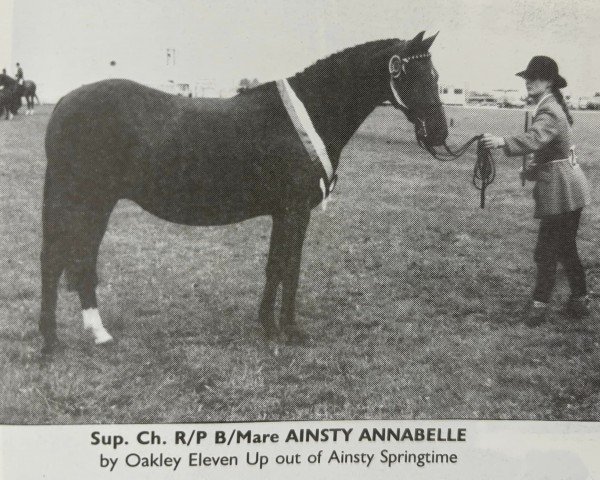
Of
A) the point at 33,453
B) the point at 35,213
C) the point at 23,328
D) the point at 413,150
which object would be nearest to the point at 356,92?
the point at 413,150

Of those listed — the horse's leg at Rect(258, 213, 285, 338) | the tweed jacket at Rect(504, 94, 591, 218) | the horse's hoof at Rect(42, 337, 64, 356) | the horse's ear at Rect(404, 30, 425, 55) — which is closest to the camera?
the horse's hoof at Rect(42, 337, 64, 356)

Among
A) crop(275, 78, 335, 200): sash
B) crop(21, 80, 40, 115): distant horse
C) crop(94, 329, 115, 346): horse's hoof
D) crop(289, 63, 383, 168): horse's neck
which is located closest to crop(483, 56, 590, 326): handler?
crop(289, 63, 383, 168): horse's neck

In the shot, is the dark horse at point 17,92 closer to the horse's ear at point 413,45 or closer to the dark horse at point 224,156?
the dark horse at point 224,156

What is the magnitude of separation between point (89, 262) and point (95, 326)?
0.28 m

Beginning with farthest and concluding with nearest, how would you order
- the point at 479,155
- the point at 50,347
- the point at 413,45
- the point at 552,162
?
the point at 552,162 → the point at 479,155 → the point at 413,45 → the point at 50,347

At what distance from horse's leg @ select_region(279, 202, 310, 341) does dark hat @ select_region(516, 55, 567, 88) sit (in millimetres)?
1274

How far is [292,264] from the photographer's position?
277 cm

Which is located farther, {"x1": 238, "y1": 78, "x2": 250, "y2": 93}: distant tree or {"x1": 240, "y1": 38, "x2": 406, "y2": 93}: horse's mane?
{"x1": 238, "y1": 78, "x2": 250, "y2": 93}: distant tree

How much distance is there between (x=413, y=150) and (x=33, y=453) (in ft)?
7.30

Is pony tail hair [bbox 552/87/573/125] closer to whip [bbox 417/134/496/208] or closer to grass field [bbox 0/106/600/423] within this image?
grass field [bbox 0/106/600/423]

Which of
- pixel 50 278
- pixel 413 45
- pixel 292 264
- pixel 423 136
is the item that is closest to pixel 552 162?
pixel 423 136

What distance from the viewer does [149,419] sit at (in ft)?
8.45

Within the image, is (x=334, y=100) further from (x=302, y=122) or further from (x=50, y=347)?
(x=50, y=347)

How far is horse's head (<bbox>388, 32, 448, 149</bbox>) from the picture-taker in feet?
8.82
